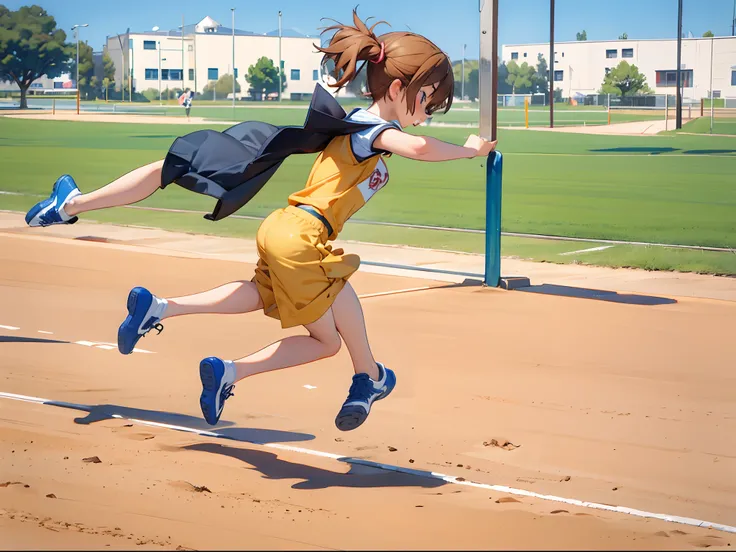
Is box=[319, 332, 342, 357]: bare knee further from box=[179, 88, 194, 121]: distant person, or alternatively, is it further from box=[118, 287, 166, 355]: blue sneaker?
box=[179, 88, 194, 121]: distant person

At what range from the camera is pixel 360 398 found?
194 inches

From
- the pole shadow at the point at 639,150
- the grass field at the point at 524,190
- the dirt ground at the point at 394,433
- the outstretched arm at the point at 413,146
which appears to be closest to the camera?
the dirt ground at the point at 394,433

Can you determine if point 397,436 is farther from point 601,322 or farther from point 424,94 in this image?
point 601,322

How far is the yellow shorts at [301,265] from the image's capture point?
475 cm

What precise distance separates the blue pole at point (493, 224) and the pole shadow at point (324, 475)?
5.17 m

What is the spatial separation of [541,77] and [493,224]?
121 ft

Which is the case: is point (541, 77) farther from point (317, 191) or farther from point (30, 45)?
point (317, 191)

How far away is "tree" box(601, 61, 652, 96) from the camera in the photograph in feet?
144

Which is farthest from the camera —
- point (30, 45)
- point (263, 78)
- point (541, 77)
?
point (541, 77)

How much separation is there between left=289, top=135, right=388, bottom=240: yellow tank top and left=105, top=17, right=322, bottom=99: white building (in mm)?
14935

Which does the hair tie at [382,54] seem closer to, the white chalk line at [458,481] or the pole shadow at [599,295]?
the white chalk line at [458,481]

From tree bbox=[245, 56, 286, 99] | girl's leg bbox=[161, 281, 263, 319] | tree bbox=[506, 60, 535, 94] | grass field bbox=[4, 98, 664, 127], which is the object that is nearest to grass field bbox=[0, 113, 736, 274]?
grass field bbox=[4, 98, 664, 127]

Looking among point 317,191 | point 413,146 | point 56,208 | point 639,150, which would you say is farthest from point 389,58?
point 639,150

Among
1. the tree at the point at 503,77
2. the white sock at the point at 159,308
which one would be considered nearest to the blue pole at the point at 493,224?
the white sock at the point at 159,308
